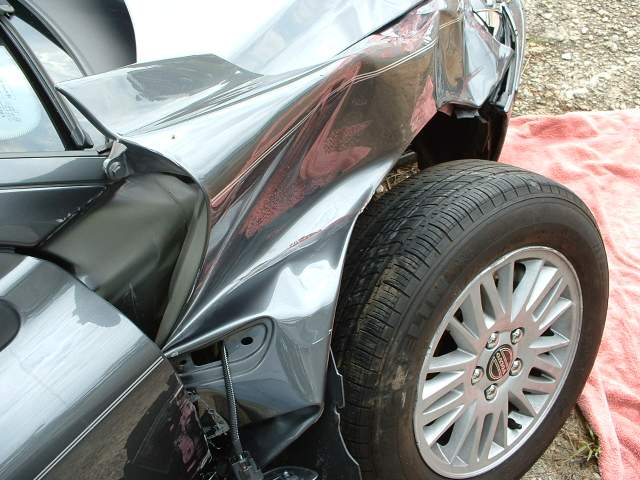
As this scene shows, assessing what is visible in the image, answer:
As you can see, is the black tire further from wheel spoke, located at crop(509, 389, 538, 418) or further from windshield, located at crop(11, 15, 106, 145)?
windshield, located at crop(11, 15, 106, 145)

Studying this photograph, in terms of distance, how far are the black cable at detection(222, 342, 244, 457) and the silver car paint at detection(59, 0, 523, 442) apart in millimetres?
37

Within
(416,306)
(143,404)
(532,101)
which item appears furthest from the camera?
(532,101)

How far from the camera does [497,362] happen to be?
5.78 ft

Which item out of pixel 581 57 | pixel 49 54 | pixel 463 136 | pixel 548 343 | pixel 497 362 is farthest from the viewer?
pixel 581 57

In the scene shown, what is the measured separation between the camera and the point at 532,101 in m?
3.85

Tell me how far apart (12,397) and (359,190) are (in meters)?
0.79

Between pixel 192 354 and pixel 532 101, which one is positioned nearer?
pixel 192 354

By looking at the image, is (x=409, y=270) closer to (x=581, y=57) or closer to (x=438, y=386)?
(x=438, y=386)

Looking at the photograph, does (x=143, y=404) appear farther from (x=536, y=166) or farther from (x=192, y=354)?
(x=536, y=166)

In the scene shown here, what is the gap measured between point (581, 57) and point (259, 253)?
340cm

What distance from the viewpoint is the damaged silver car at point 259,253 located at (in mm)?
1157

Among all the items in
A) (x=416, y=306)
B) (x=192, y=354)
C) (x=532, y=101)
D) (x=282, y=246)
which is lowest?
(x=532, y=101)

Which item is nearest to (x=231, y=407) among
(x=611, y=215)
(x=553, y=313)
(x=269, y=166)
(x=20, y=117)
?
(x=269, y=166)

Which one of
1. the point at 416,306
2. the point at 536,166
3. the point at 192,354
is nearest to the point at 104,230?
the point at 192,354
